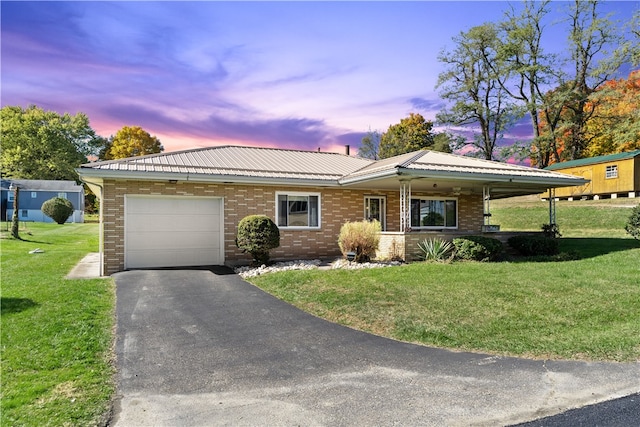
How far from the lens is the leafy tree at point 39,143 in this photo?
155 ft

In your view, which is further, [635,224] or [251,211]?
[635,224]

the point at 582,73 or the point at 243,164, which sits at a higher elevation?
the point at 582,73

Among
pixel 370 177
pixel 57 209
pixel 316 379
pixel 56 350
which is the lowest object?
pixel 316 379

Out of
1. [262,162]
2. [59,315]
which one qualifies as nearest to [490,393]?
[59,315]

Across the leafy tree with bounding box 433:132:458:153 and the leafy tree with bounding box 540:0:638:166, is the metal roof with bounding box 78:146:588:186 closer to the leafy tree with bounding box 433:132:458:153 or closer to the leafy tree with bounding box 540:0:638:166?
the leafy tree with bounding box 540:0:638:166

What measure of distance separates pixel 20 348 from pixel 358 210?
1120cm

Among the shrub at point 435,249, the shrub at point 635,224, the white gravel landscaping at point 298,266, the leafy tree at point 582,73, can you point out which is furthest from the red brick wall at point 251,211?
the leafy tree at point 582,73

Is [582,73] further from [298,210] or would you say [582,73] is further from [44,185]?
[44,185]

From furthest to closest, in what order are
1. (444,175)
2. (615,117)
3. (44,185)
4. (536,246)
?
(44,185) → (615,117) → (536,246) → (444,175)

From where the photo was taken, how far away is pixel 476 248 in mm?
12297

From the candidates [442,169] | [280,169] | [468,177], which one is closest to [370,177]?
[442,169]

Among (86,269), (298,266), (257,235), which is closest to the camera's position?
(257,235)

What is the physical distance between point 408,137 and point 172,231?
34753 millimetres

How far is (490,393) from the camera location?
432 centimetres
